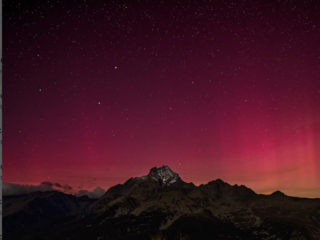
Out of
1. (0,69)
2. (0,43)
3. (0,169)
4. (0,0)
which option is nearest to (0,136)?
(0,169)

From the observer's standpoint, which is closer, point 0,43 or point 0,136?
point 0,136

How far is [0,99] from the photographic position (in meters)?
21.3

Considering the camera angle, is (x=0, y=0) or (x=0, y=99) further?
(x=0, y=0)

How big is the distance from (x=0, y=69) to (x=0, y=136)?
4567 mm

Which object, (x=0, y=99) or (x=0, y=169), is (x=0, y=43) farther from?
(x=0, y=169)

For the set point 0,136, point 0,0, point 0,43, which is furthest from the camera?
point 0,0

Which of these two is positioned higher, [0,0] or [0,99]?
[0,0]

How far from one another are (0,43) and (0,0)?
4.64 meters

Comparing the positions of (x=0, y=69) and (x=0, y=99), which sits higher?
(x=0, y=69)

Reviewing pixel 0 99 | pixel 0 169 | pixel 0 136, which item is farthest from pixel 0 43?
pixel 0 169

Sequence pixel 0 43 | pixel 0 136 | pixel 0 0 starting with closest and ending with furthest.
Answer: pixel 0 136, pixel 0 43, pixel 0 0

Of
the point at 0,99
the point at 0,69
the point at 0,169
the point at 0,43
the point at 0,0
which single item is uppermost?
the point at 0,0

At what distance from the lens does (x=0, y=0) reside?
2508 centimetres

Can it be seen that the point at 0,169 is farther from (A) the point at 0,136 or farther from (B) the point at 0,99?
(B) the point at 0,99
